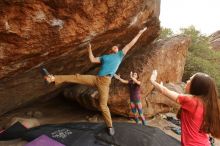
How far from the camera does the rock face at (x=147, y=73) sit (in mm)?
10930

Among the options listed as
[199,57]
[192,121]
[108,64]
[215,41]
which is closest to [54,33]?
[108,64]

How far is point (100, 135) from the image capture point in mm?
8172

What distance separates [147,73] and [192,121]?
7.42 meters

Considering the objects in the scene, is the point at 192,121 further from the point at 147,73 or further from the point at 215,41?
the point at 215,41

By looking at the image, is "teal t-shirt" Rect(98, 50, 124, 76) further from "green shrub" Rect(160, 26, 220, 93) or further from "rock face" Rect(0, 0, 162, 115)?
"green shrub" Rect(160, 26, 220, 93)

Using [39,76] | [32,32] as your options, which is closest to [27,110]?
[39,76]

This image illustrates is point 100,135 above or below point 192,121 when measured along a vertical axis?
below

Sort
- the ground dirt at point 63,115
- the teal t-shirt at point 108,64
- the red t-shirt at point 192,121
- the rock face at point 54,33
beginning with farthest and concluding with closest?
1. the ground dirt at point 63,115
2. the teal t-shirt at point 108,64
3. the rock face at point 54,33
4. the red t-shirt at point 192,121

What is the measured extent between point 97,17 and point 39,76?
2.90 metres

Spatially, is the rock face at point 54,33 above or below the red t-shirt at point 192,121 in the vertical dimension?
above

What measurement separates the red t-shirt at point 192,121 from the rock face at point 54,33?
129 inches

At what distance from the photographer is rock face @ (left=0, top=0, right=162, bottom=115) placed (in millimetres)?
5656

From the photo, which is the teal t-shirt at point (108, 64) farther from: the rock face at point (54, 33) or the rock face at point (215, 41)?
the rock face at point (215, 41)

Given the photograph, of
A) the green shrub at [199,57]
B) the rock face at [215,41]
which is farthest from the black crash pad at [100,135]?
the rock face at [215,41]
